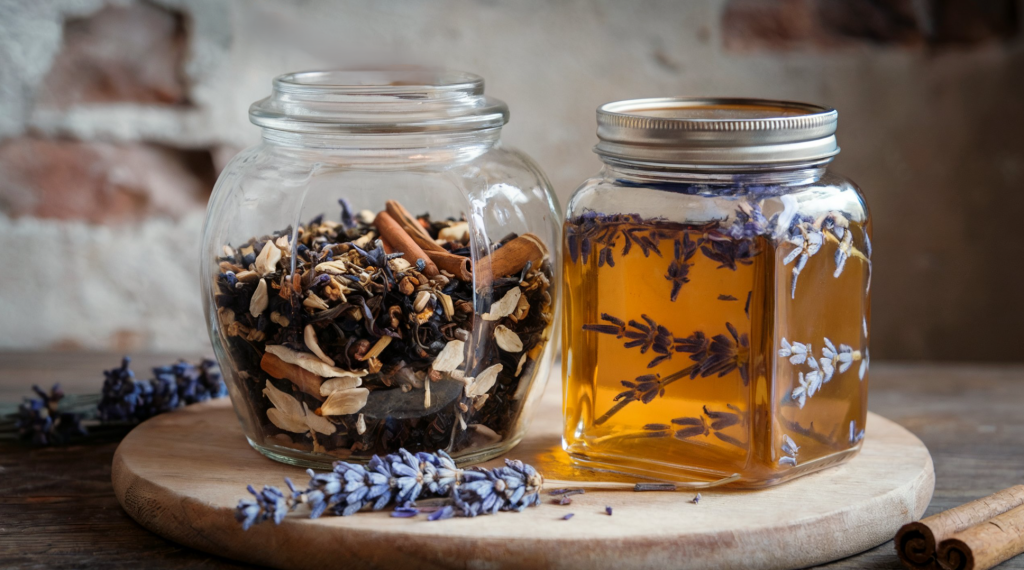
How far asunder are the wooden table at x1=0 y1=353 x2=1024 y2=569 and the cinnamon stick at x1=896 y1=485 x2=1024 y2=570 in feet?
0.08

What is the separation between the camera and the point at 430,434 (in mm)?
842

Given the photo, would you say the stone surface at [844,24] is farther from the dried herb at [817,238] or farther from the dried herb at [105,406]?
the dried herb at [105,406]

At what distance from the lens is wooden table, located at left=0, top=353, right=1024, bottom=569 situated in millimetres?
753

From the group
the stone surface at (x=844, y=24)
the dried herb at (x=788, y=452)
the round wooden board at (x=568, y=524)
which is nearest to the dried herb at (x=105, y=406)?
the round wooden board at (x=568, y=524)

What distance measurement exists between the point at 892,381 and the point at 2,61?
A: 1.31 metres

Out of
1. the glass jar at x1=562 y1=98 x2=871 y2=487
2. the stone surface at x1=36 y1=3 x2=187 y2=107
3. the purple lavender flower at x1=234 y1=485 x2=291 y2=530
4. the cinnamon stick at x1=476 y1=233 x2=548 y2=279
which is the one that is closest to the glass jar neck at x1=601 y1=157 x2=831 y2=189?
the glass jar at x1=562 y1=98 x2=871 y2=487

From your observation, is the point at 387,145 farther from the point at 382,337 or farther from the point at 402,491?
the point at 402,491

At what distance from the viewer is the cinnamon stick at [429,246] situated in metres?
0.83

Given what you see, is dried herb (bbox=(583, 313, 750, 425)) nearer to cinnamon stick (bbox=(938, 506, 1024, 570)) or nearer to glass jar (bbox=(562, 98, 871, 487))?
glass jar (bbox=(562, 98, 871, 487))

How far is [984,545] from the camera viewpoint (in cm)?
70

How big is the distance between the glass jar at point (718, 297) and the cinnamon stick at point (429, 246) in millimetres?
95

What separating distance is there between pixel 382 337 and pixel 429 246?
12 cm

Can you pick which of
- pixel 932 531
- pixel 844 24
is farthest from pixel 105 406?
pixel 844 24

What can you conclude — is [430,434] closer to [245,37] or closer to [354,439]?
[354,439]
